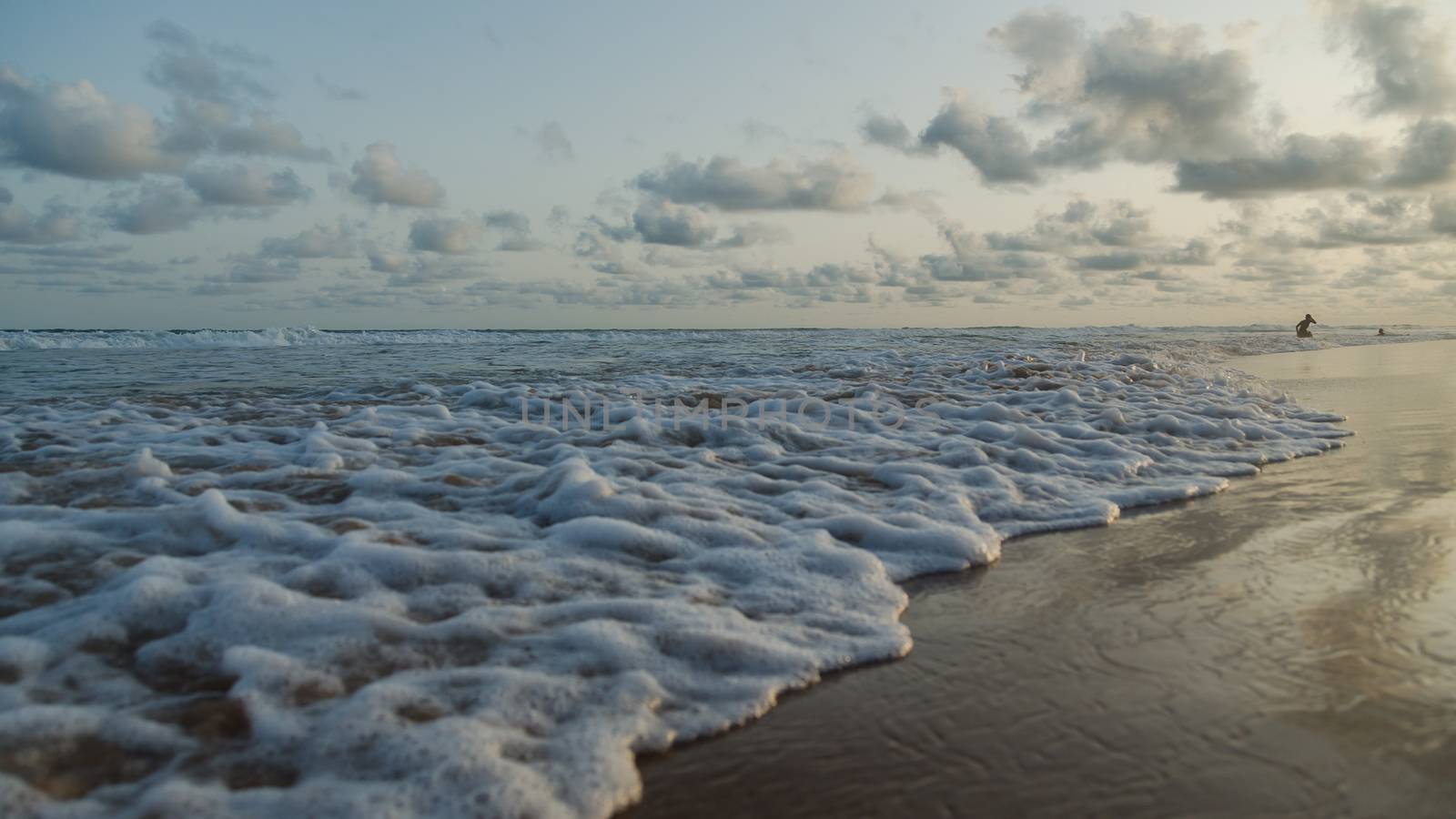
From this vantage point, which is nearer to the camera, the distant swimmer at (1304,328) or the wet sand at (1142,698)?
the wet sand at (1142,698)

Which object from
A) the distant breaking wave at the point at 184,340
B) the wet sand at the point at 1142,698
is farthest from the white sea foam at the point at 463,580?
the distant breaking wave at the point at 184,340

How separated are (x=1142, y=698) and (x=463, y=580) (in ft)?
7.70

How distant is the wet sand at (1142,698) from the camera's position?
6.18ft

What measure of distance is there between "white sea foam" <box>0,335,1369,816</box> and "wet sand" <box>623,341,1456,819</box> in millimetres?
205

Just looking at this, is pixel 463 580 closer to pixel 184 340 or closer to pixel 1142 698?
pixel 1142 698

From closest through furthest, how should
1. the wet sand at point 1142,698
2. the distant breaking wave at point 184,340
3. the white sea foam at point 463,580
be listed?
1. the wet sand at point 1142,698
2. the white sea foam at point 463,580
3. the distant breaking wave at point 184,340

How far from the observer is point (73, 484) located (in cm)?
452

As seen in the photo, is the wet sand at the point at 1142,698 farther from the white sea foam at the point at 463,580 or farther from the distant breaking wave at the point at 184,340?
the distant breaking wave at the point at 184,340

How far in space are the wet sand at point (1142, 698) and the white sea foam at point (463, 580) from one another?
205 millimetres

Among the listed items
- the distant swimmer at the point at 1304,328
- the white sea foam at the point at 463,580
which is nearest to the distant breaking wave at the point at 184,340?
the white sea foam at the point at 463,580

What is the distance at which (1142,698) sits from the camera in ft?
7.56

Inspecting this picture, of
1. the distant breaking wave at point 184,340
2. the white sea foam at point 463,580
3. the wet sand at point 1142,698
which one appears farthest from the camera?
the distant breaking wave at point 184,340

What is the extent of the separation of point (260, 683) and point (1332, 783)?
272 cm

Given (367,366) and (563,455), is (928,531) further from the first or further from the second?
(367,366)
